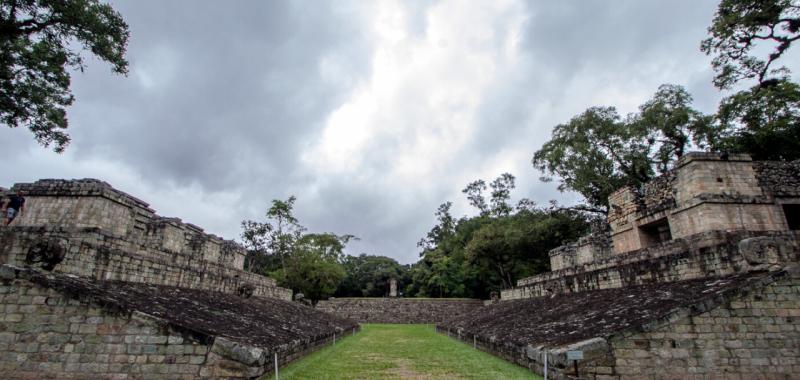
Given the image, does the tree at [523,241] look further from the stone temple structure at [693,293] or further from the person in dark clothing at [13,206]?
the person in dark clothing at [13,206]

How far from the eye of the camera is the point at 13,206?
8.11 metres

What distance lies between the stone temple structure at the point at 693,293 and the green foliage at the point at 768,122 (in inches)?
213

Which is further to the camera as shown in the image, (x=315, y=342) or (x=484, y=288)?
(x=484, y=288)

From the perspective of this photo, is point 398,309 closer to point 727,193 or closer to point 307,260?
point 307,260

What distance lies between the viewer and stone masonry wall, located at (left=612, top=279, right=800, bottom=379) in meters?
4.95

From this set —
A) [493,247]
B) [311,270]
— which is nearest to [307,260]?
[311,270]

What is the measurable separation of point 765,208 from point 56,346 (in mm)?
15084

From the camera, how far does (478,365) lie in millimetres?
7441

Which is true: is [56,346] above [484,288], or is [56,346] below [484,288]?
below

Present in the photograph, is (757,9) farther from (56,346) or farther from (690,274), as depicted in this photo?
(56,346)

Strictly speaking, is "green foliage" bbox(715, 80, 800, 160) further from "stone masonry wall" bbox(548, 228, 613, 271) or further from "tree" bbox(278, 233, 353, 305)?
"tree" bbox(278, 233, 353, 305)

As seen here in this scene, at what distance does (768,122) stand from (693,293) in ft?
46.7

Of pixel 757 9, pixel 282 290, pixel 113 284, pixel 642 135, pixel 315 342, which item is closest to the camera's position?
pixel 113 284

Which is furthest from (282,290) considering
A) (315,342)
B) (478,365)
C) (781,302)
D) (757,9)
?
(757,9)
